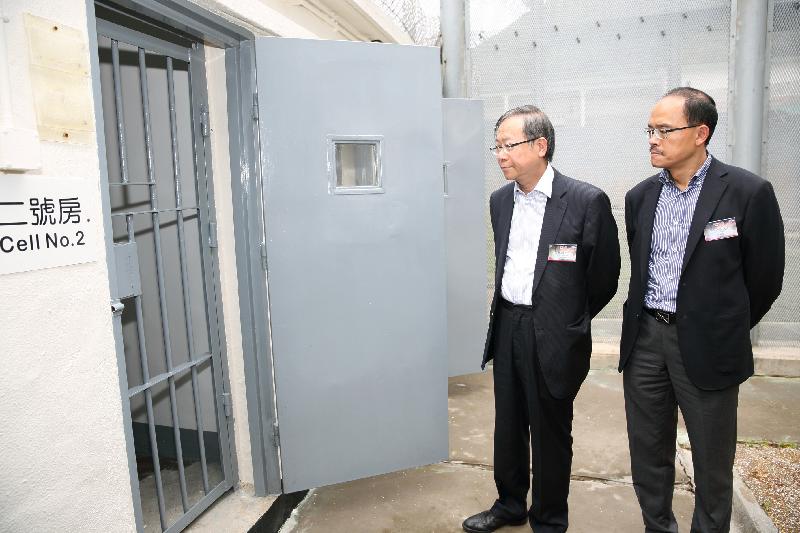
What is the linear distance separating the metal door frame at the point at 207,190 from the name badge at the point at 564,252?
160cm

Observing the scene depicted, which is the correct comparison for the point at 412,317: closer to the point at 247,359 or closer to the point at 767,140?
the point at 247,359

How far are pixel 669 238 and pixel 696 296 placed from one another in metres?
0.27

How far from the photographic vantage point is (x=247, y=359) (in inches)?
112

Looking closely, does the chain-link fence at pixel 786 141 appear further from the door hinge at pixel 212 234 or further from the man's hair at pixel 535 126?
the door hinge at pixel 212 234

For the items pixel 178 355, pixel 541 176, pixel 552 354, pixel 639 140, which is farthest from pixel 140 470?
pixel 639 140

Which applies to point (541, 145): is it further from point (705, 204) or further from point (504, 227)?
point (705, 204)

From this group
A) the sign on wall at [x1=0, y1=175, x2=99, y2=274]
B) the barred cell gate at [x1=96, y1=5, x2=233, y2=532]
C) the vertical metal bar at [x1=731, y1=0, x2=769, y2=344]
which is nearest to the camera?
the sign on wall at [x1=0, y1=175, x2=99, y2=274]

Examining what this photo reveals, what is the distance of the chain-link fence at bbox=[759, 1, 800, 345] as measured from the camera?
442cm

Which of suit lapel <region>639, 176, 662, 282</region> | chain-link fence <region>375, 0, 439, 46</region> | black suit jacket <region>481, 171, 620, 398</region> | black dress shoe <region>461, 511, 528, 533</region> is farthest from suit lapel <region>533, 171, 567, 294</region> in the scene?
chain-link fence <region>375, 0, 439, 46</region>

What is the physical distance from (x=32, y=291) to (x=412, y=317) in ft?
6.07

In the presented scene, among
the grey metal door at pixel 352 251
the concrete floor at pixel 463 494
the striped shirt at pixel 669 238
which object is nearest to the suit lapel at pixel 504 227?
the grey metal door at pixel 352 251

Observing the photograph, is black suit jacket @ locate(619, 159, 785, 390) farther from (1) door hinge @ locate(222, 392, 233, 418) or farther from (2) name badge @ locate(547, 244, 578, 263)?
(1) door hinge @ locate(222, 392, 233, 418)

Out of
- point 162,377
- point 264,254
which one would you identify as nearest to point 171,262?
point 264,254

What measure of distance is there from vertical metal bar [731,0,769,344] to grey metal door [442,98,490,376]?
225 centimetres
